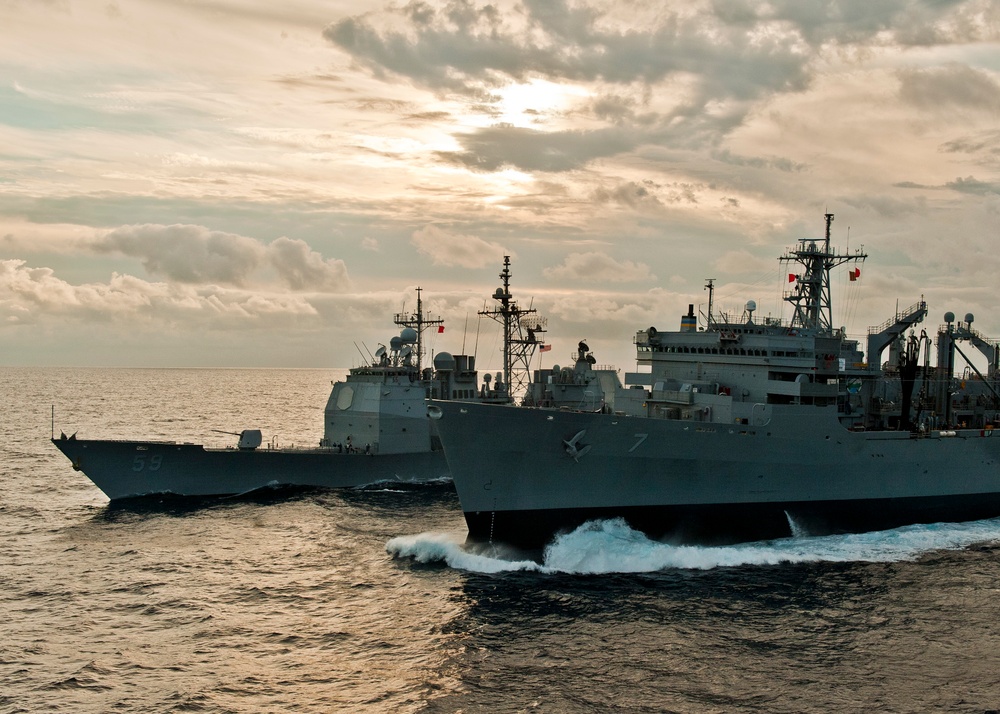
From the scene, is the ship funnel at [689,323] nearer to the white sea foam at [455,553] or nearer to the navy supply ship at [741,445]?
the navy supply ship at [741,445]

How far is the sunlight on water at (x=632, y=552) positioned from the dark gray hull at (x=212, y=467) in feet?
34.2

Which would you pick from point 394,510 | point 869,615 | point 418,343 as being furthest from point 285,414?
point 869,615

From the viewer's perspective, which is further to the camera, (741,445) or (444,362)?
(444,362)

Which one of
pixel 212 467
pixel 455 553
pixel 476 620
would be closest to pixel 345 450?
pixel 212 467

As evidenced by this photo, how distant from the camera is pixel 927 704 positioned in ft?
43.0

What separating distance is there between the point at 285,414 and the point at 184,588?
223ft

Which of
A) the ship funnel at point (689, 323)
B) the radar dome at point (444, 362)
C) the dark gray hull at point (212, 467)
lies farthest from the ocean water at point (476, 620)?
the radar dome at point (444, 362)

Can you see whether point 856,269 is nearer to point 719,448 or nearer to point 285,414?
point 719,448

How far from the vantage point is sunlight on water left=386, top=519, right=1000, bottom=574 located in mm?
20078

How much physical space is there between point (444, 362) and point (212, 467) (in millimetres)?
11952

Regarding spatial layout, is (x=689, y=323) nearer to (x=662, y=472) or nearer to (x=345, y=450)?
(x=662, y=472)

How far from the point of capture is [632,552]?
66.3ft

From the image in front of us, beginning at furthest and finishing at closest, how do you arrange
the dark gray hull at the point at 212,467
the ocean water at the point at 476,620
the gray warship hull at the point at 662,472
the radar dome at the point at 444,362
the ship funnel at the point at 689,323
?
the radar dome at the point at 444,362, the dark gray hull at the point at 212,467, the ship funnel at the point at 689,323, the gray warship hull at the point at 662,472, the ocean water at the point at 476,620

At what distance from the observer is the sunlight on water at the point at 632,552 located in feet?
65.9
